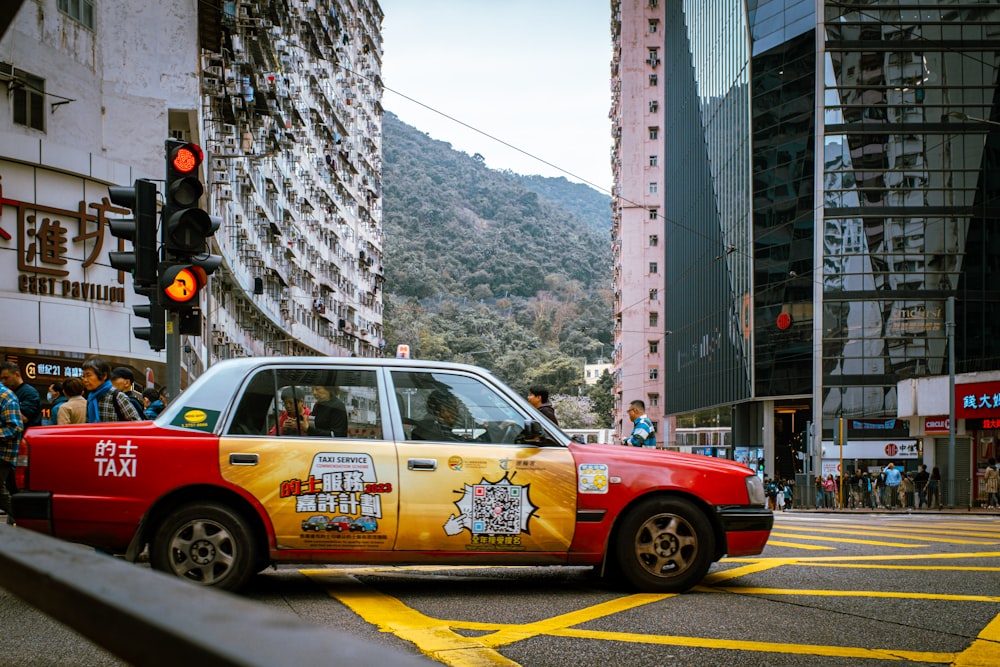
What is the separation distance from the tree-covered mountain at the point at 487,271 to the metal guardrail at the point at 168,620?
11435cm

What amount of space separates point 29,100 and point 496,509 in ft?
67.8

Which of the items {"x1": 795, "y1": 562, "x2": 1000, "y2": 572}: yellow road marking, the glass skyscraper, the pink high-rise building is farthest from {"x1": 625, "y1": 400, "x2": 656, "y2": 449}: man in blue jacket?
the pink high-rise building

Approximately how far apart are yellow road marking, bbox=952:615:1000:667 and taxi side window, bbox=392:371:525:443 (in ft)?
9.64

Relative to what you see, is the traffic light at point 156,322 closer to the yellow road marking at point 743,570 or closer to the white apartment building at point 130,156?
the yellow road marking at point 743,570

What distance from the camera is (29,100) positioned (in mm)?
23969

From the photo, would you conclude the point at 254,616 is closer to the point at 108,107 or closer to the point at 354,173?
the point at 108,107

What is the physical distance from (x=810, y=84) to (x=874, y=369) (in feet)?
39.8

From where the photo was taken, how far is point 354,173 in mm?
82438

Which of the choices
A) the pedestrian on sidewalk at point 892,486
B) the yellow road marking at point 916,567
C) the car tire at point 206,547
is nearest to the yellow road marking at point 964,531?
the yellow road marking at point 916,567

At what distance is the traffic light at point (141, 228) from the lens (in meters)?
9.70

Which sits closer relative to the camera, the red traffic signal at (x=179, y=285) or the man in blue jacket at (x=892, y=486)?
the red traffic signal at (x=179, y=285)

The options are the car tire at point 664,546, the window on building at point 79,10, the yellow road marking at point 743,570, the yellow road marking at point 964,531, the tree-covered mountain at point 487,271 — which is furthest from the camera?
the tree-covered mountain at point 487,271

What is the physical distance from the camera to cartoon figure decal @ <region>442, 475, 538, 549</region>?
22.9 feet

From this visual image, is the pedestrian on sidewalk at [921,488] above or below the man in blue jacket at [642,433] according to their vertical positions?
below
